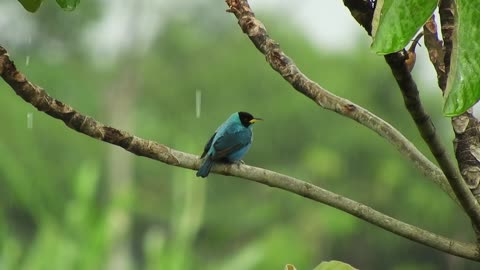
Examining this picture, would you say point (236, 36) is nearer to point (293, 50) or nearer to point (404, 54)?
point (293, 50)

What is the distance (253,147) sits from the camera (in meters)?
33.4

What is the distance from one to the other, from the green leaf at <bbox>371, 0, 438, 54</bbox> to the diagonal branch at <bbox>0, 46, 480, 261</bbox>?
1.47 feet

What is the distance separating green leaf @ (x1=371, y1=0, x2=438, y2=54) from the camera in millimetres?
1090

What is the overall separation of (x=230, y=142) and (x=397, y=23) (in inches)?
86.0

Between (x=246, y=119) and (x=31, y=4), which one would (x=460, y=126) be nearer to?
(x=31, y=4)

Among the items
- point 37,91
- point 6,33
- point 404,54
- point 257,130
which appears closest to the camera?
A: point 404,54

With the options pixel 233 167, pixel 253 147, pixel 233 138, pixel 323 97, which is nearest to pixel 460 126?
pixel 323 97

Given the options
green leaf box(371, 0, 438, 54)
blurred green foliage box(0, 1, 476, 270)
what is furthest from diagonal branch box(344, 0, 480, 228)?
blurred green foliage box(0, 1, 476, 270)

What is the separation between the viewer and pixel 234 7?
1.65 m

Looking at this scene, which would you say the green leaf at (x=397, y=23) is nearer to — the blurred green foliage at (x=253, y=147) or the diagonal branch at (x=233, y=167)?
the diagonal branch at (x=233, y=167)

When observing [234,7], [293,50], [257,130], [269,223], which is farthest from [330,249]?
[234,7]

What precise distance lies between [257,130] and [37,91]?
3250 centimetres

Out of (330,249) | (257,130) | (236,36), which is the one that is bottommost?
(330,249)

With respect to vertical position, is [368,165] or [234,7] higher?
[234,7]
